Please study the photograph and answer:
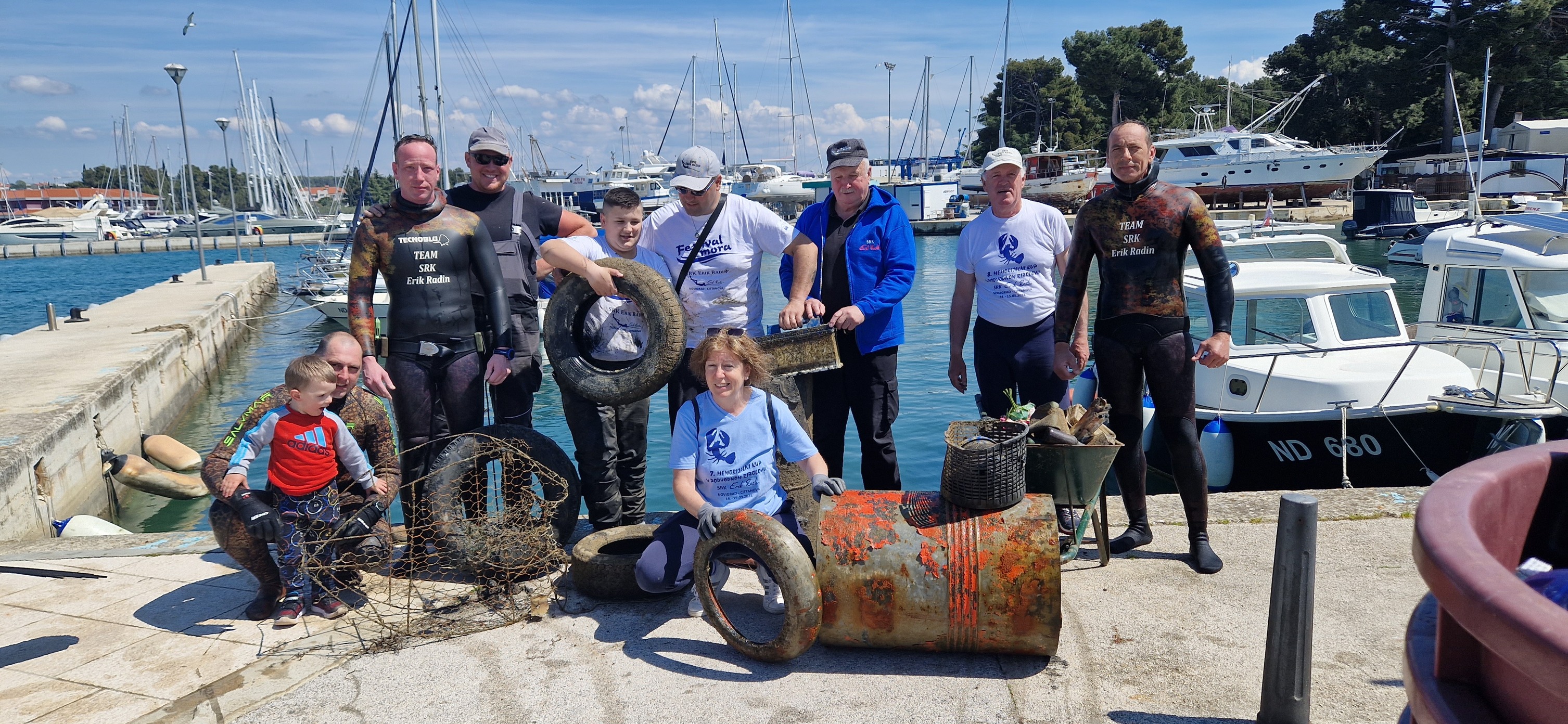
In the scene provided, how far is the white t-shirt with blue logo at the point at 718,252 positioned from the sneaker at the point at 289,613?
2.19 meters

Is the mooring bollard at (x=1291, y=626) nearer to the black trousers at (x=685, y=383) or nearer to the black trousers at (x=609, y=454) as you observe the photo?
the black trousers at (x=685, y=383)

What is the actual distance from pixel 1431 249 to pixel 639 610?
28.5ft

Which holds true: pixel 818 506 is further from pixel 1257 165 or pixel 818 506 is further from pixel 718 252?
pixel 1257 165

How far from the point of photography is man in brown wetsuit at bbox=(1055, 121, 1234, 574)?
14.6ft

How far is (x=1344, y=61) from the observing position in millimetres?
58031

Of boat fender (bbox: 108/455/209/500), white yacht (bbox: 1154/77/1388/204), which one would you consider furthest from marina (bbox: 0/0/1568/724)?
white yacht (bbox: 1154/77/1388/204)

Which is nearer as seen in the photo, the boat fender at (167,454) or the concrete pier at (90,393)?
the concrete pier at (90,393)

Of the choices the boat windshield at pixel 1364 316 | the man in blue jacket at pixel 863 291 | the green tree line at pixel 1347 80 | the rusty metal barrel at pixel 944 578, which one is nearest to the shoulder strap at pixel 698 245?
the man in blue jacket at pixel 863 291

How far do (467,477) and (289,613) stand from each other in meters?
0.96

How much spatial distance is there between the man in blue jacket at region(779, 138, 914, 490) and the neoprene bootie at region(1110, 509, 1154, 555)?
3.97ft

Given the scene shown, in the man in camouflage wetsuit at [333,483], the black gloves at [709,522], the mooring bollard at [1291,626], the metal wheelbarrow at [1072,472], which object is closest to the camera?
the mooring bollard at [1291,626]

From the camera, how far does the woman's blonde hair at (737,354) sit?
4.00 m

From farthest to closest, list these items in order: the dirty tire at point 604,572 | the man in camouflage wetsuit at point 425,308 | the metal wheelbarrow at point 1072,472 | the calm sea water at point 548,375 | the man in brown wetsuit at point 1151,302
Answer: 1. the calm sea water at point 548,375
2. the man in camouflage wetsuit at point 425,308
3. the man in brown wetsuit at point 1151,302
4. the dirty tire at point 604,572
5. the metal wheelbarrow at point 1072,472

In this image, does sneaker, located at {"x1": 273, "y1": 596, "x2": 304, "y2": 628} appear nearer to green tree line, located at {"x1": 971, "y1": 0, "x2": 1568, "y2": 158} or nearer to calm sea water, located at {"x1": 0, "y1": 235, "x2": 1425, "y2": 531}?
calm sea water, located at {"x1": 0, "y1": 235, "x2": 1425, "y2": 531}
